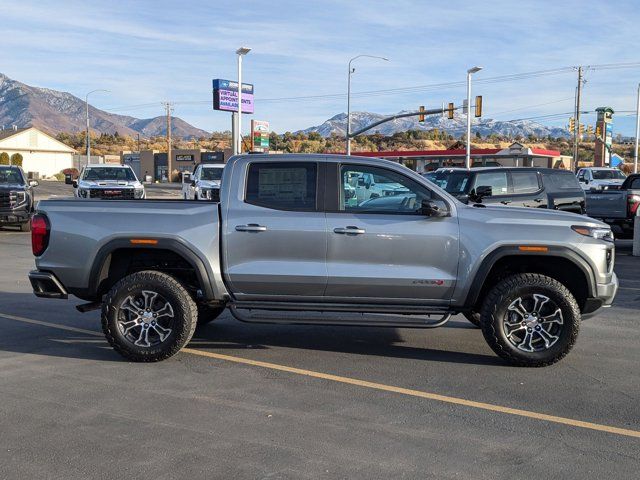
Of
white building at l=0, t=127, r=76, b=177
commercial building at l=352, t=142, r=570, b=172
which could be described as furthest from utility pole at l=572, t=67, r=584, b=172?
white building at l=0, t=127, r=76, b=177

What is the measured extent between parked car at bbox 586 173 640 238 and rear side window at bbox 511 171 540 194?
2.69m

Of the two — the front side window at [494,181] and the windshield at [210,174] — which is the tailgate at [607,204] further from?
the windshield at [210,174]

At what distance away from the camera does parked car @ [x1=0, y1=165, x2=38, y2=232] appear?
64.8 feet

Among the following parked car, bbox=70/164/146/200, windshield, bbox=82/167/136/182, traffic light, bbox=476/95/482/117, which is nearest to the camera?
parked car, bbox=70/164/146/200

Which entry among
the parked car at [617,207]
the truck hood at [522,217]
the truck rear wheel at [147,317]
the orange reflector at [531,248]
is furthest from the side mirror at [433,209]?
the parked car at [617,207]

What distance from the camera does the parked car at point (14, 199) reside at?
19.8 meters

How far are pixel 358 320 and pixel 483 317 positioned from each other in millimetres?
1173

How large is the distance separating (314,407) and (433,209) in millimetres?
2242

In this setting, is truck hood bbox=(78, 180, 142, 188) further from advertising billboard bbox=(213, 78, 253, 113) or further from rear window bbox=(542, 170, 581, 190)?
advertising billboard bbox=(213, 78, 253, 113)

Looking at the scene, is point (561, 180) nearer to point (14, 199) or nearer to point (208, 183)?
point (208, 183)

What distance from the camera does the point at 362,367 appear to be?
674cm

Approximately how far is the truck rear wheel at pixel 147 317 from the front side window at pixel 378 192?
5.88ft

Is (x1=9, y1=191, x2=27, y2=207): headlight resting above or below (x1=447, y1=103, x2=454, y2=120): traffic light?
below

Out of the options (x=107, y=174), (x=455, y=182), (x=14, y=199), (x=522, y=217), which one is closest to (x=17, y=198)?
(x=14, y=199)
